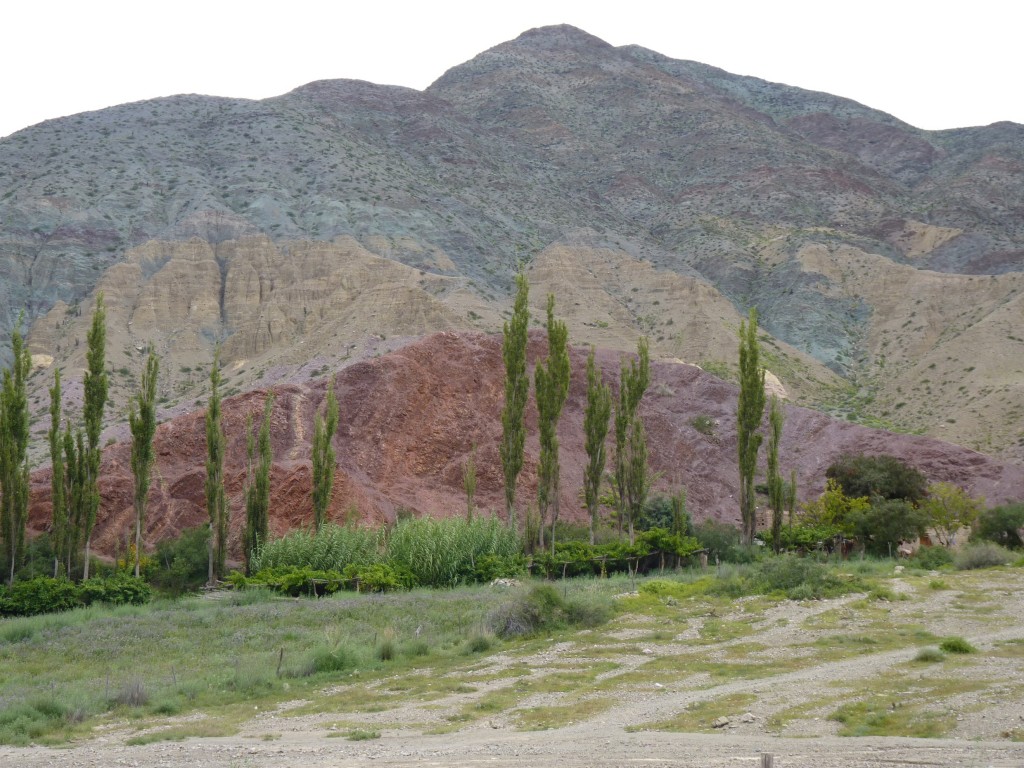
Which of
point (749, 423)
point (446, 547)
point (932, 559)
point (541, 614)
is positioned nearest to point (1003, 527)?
Answer: point (932, 559)

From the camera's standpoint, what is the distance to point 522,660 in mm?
16250

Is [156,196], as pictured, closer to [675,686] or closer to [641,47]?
[675,686]

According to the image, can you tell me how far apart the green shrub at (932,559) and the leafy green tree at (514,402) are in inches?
484

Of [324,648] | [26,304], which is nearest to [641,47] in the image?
[26,304]

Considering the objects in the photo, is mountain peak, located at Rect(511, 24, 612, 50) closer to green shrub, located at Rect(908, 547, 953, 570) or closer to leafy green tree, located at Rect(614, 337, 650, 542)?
leafy green tree, located at Rect(614, 337, 650, 542)

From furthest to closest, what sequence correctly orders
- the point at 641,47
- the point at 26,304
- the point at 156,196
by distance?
the point at 641,47
the point at 156,196
the point at 26,304

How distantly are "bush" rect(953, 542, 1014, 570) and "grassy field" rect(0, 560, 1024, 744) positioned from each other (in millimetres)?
3573

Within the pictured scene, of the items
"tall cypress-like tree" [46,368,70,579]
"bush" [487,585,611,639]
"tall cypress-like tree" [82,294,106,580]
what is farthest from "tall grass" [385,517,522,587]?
"tall cypress-like tree" [46,368,70,579]

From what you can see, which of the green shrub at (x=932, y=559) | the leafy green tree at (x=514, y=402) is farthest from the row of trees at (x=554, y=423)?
the green shrub at (x=932, y=559)

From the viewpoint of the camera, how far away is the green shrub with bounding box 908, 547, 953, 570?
28.6 meters

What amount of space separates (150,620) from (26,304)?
169 ft

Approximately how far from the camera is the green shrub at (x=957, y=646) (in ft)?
48.9

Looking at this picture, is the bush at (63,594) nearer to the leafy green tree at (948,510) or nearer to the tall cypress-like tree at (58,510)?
the tall cypress-like tree at (58,510)

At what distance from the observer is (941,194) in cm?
10325
